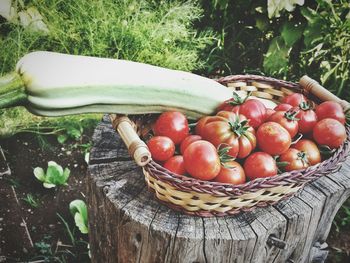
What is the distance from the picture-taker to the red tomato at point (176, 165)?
59.2 inches

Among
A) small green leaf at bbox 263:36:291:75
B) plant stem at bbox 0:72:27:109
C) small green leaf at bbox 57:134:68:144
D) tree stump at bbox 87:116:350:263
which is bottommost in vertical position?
small green leaf at bbox 57:134:68:144

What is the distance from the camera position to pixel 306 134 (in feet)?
5.90

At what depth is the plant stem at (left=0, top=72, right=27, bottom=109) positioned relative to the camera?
151 centimetres

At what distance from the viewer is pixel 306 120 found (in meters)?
1.75

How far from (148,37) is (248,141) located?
5.20 feet

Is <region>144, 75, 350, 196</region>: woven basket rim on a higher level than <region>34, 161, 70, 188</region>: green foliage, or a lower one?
higher

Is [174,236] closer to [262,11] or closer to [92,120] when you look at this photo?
[92,120]

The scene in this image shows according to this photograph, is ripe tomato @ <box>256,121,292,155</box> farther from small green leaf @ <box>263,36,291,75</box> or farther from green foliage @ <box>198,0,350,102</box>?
small green leaf @ <box>263,36,291,75</box>

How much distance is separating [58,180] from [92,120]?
2.14ft

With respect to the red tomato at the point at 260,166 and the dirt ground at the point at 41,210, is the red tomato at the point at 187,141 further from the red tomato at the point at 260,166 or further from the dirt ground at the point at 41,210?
the dirt ground at the point at 41,210

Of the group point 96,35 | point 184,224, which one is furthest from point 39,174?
point 184,224

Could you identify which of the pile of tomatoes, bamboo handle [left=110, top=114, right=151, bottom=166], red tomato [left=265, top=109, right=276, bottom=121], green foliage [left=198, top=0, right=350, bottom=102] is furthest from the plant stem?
green foliage [left=198, top=0, right=350, bottom=102]

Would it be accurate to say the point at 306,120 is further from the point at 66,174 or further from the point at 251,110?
the point at 66,174

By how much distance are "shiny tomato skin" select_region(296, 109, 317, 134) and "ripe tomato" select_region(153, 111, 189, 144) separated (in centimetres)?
51
